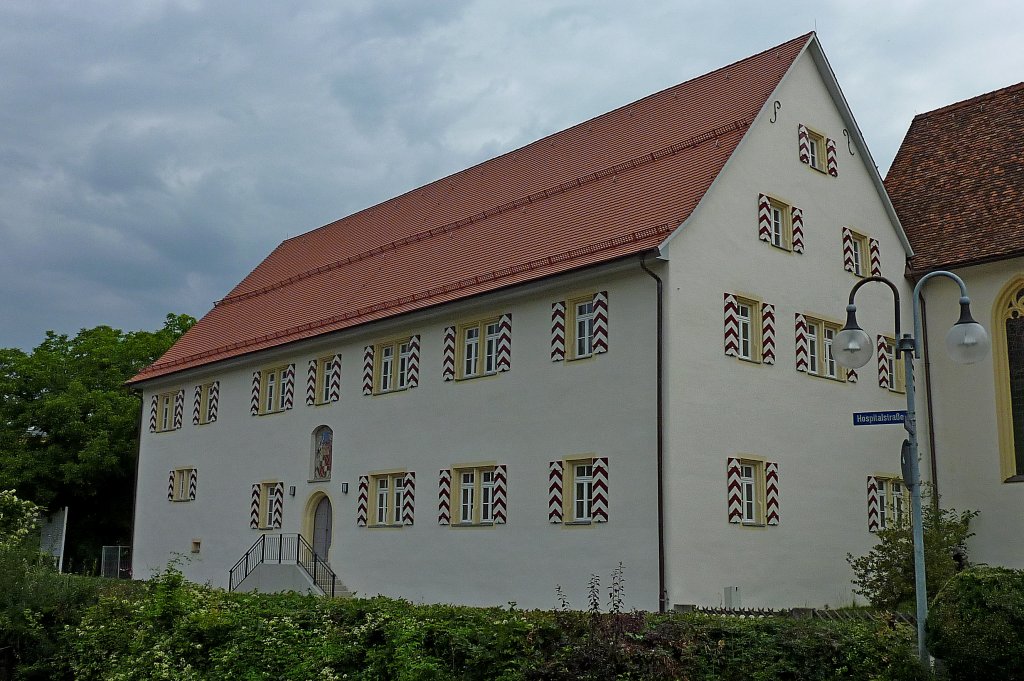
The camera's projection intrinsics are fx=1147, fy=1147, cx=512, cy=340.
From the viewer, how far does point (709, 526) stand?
20422 millimetres

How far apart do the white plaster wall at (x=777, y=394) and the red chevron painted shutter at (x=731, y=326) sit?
18 cm

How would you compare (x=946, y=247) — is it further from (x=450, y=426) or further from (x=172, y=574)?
(x=172, y=574)

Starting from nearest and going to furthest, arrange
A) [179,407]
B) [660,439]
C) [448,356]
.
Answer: [660,439] < [448,356] < [179,407]

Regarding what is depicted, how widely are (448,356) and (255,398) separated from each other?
8.58 meters

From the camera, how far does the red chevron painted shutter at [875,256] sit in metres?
26.1

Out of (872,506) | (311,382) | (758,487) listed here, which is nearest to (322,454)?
(311,382)

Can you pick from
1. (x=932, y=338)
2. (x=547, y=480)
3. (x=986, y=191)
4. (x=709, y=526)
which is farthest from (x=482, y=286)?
(x=986, y=191)

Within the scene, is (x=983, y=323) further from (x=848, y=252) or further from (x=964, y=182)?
(x=964, y=182)

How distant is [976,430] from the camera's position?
2572 cm

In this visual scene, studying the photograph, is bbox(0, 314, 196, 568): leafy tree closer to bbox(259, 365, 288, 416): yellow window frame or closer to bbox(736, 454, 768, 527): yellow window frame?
bbox(259, 365, 288, 416): yellow window frame

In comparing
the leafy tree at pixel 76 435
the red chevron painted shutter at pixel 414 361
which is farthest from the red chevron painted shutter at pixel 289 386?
the leafy tree at pixel 76 435

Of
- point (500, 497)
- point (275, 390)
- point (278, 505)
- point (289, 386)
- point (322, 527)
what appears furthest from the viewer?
point (275, 390)

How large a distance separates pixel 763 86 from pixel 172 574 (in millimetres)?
15959

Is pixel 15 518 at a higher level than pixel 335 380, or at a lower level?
lower
